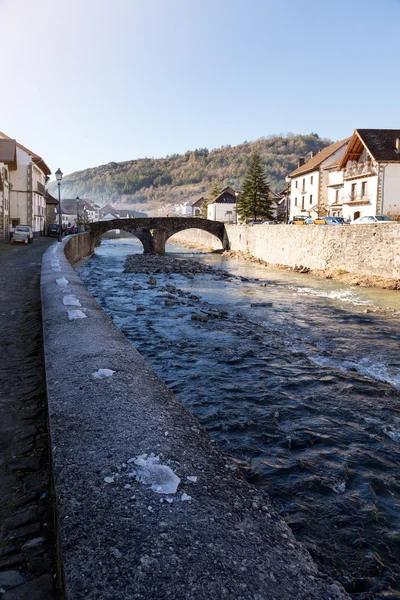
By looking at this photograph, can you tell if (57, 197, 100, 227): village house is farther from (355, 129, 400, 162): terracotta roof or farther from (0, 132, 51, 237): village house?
(355, 129, 400, 162): terracotta roof

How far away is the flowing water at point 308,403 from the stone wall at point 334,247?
284 inches

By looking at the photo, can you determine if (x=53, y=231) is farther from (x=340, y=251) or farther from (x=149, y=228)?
(x=340, y=251)

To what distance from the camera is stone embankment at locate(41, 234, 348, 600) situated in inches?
81.0

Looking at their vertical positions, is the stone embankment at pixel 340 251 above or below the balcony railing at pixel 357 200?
below

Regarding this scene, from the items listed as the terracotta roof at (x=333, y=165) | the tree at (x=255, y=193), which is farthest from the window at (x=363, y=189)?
the tree at (x=255, y=193)

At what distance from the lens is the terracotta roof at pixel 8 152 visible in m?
38.5

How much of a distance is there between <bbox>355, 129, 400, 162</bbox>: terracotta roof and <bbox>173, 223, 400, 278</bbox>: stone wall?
31.4 feet

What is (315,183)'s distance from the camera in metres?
48.3

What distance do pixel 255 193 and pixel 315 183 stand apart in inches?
268

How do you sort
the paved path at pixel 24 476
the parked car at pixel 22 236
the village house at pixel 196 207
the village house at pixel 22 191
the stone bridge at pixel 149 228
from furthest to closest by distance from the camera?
the village house at pixel 196 207 → the stone bridge at pixel 149 228 → the village house at pixel 22 191 → the parked car at pixel 22 236 → the paved path at pixel 24 476

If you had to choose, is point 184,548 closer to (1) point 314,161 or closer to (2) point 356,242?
(2) point 356,242

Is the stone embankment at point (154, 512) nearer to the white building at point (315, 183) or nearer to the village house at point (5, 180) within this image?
the village house at point (5, 180)

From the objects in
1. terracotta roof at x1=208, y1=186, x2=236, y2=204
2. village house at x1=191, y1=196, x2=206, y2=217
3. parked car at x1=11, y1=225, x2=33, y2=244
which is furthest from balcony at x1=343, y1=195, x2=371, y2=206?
village house at x1=191, y1=196, x2=206, y2=217

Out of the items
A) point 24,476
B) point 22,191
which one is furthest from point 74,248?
point 24,476
